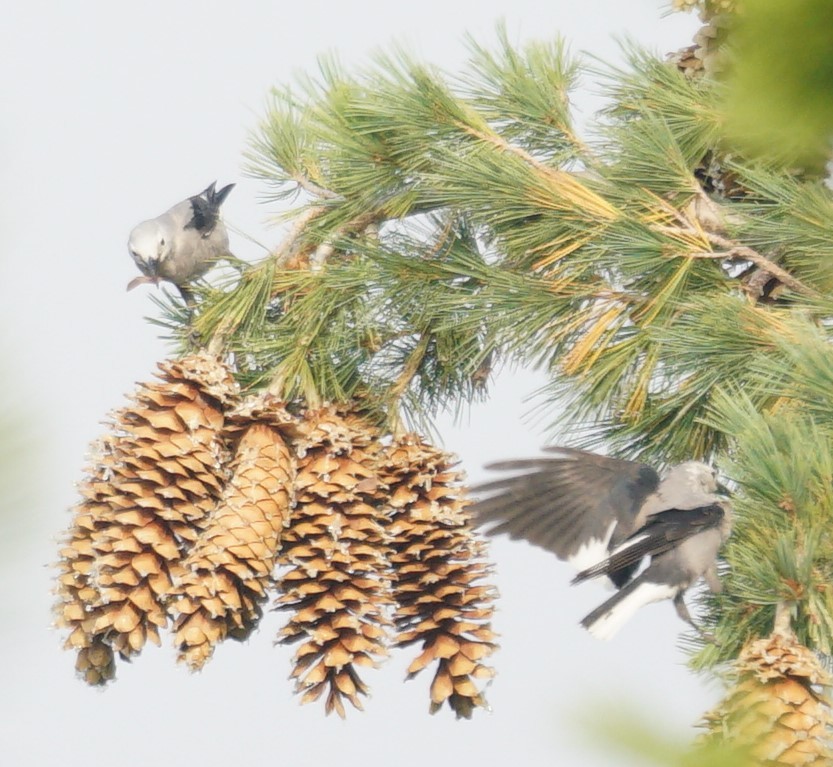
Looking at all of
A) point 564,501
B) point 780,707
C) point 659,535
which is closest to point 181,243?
point 564,501

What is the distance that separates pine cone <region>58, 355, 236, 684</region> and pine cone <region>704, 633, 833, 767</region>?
849mm

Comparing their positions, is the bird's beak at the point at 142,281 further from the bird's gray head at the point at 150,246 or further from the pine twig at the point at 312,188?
the pine twig at the point at 312,188

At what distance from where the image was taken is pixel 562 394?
95.6 inches

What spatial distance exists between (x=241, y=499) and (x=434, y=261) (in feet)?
1.96

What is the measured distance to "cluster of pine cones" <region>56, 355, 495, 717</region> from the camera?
1998 mm

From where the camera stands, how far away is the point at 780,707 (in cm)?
152

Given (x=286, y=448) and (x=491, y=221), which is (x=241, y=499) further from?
(x=491, y=221)

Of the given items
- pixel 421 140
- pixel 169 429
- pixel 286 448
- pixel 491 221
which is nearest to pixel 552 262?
pixel 491 221

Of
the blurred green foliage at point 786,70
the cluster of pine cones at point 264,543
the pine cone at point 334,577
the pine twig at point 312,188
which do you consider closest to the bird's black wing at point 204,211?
the pine twig at point 312,188

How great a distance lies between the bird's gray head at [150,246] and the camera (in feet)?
8.84

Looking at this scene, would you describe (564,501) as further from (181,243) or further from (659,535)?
(181,243)

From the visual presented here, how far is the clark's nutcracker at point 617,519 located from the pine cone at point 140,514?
521 millimetres

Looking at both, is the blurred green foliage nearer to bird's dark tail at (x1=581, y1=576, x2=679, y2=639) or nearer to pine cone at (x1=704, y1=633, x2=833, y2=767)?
pine cone at (x1=704, y1=633, x2=833, y2=767)

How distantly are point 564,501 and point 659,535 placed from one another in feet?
0.67
